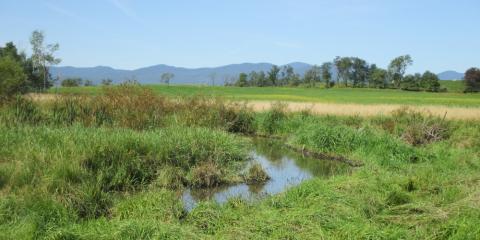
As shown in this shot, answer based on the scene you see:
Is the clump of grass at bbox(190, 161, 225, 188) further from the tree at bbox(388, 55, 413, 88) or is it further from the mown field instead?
the tree at bbox(388, 55, 413, 88)

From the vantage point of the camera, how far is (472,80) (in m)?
72.2

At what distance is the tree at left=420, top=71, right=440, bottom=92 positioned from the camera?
76875 millimetres

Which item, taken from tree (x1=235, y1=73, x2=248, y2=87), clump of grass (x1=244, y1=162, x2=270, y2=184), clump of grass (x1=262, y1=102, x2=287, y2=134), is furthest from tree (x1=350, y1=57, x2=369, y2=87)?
clump of grass (x1=244, y1=162, x2=270, y2=184)

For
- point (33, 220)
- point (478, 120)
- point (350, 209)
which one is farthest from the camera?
point (478, 120)

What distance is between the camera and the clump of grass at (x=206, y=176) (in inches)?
458

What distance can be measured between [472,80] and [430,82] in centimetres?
691

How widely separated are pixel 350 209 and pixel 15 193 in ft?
19.7

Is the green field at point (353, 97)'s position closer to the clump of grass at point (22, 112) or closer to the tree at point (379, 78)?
the clump of grass at point (22, 112)

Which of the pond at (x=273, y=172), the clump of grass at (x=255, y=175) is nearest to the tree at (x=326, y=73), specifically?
the pond at (x=273, y=172)

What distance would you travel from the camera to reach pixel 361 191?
9344 mm

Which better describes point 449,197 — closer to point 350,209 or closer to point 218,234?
point 350,209

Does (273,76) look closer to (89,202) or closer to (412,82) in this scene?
(412,82)

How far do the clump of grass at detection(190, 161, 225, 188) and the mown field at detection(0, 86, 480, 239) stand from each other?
38mm

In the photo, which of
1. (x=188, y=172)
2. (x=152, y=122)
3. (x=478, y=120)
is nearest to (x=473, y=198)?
(x=188, y=172)
